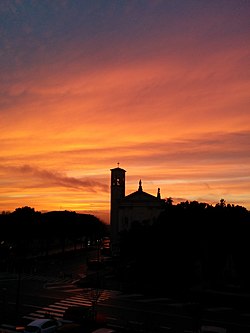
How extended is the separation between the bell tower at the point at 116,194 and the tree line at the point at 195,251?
36757mm

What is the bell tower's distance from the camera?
7994 centimetres

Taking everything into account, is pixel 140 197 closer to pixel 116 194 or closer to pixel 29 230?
pixel 116 194

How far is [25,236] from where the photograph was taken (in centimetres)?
7375

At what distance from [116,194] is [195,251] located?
41.2 m

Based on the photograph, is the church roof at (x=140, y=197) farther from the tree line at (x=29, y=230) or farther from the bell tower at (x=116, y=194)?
the tree line at (x=29, y=230)

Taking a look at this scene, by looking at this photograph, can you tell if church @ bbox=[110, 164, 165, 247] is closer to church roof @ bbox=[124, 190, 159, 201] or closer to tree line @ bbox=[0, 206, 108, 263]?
church roof @ bbox=[124, 190, 159, 201]

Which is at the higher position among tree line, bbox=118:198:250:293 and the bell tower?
the bell tower

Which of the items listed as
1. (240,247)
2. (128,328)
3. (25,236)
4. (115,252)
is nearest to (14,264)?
(25,236)

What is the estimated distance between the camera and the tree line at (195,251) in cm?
3838

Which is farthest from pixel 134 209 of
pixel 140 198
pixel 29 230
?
pixel 29 230

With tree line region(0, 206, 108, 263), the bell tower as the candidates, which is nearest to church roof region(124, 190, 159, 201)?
the bell tower

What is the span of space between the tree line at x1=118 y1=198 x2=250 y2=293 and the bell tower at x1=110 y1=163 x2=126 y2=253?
36.8 m

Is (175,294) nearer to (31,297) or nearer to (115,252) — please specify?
(31,297)

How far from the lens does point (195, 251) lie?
40.5m
